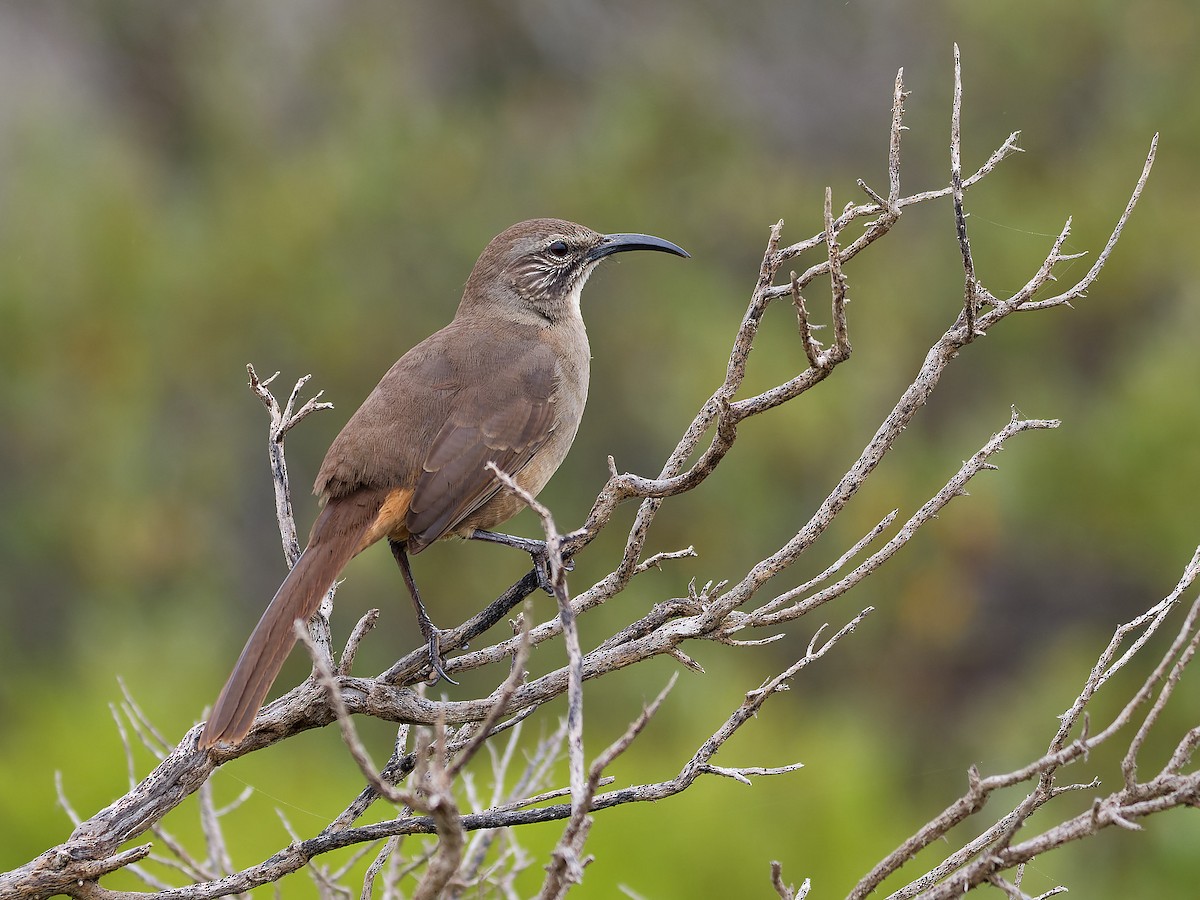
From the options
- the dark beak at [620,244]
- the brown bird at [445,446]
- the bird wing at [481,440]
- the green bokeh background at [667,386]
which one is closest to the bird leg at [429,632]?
the brown bird at [445,446]

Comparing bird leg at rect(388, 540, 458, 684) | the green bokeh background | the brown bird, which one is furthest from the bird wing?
the green bokeh background

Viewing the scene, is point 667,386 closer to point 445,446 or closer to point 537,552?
point 445,446

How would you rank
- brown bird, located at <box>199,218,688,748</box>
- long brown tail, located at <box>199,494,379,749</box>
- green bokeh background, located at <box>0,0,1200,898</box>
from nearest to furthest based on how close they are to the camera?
long brown tail, located at <box>199,494,379,749</box> < brown bird, located at <box>199,218,688,748</box> < green bokeh background, located at <box>0,0,1200,898</box>

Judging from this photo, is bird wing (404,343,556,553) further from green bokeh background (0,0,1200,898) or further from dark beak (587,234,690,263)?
green bokeh background (0,0,1200,898)

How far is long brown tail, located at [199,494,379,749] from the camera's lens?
2727mm

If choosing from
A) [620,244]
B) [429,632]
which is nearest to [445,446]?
[429,632]

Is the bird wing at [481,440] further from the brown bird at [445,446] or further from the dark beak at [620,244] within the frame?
the dark beak at [620,244]

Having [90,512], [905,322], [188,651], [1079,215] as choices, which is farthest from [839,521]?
[90,512]

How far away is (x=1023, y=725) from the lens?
8.72 m

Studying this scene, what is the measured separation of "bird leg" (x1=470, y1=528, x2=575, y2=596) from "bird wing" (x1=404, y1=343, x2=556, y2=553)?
9 centimetres

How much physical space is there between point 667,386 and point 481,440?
536 centimetres

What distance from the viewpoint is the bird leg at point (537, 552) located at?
3.09 m

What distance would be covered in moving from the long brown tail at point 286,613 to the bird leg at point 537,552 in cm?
32

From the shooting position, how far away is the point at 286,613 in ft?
10.1
